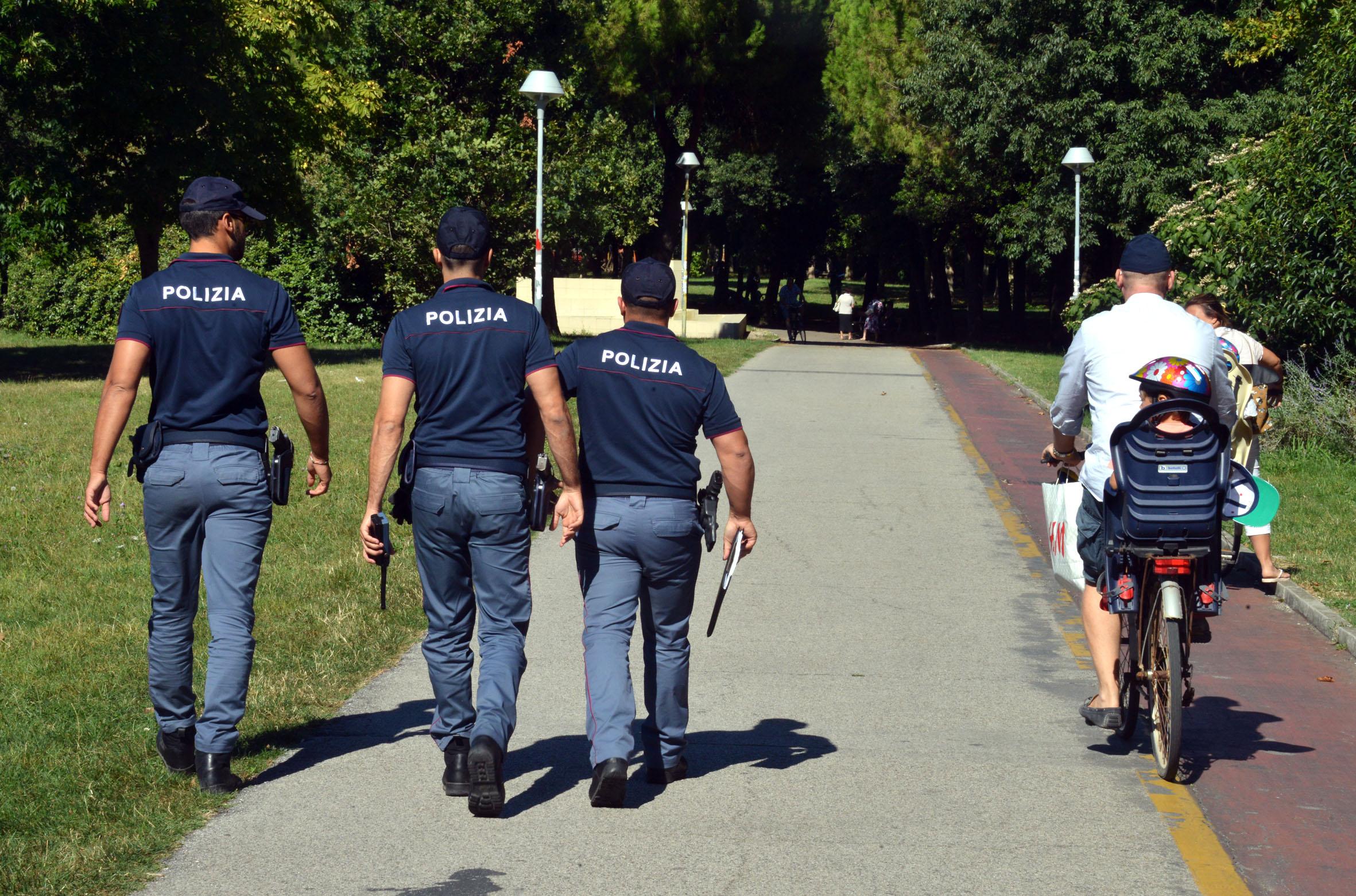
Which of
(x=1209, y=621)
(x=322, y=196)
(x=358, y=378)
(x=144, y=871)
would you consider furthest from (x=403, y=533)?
(x=322, y=196)

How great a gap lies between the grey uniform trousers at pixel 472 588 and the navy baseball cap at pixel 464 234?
0.74 metres

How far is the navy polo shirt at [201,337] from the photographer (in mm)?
5051

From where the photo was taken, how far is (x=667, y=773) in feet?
17.3

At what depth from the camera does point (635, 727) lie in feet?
19.6

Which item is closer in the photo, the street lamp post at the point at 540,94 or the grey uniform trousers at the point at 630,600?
the grey uniform trousers at the point at 630,600

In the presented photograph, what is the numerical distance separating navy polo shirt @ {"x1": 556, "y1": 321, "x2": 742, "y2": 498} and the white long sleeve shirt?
4.72 feet

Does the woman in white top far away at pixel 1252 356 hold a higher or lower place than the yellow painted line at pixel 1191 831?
higher

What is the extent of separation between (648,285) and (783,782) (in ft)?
6.06

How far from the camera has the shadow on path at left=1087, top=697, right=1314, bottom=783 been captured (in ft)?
18.9

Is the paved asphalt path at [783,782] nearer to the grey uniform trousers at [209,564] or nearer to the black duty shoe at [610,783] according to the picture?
the black duty shoe at [610,783]

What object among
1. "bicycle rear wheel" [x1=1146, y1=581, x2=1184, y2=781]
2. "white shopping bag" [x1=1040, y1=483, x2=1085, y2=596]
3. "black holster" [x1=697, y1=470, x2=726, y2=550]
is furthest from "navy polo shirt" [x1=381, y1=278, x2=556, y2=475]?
"bicycle rear wheel" [x1=1146, y1=581, x2=1184, y2=781]

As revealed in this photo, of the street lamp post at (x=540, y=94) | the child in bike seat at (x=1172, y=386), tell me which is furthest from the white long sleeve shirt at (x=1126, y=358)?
the street lamp post at (x=540, y=94)

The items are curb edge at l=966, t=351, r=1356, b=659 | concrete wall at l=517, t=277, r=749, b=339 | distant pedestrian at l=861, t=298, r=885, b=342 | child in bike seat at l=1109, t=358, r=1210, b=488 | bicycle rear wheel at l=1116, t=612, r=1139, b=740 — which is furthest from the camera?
distant pedestrian at l=861, t=298, r=885, b=342

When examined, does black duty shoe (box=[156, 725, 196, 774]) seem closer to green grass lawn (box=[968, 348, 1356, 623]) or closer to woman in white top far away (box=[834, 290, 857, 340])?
green grass lawn (box=[968, 348, 1356, 623])
